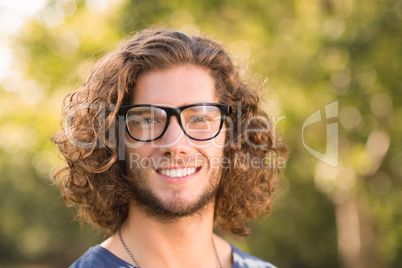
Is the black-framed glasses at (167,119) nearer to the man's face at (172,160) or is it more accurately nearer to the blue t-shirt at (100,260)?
the man's face at (172,160)

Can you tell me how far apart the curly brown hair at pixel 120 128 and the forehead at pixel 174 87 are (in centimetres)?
5

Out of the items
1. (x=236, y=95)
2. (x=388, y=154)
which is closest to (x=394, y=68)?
(x=388, y=154)

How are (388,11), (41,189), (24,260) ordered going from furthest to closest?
(24,260) < (41,189) < (388,11)

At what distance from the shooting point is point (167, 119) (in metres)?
2.69

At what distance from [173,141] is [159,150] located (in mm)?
89

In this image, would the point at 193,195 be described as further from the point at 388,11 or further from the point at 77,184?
the point at 388,11

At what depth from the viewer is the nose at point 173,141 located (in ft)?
8.80

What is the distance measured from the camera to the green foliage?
26.5 ft

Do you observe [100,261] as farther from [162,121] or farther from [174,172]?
[162,121]

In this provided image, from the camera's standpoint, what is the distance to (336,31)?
815 cm

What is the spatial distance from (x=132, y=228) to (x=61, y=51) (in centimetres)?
892

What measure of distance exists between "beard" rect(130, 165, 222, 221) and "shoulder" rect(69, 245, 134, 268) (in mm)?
300

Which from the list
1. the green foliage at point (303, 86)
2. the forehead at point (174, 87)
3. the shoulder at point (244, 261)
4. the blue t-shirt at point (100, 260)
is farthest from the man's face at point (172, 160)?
the green foliage at point (303, 86)

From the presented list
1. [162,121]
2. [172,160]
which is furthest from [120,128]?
[172,160]
